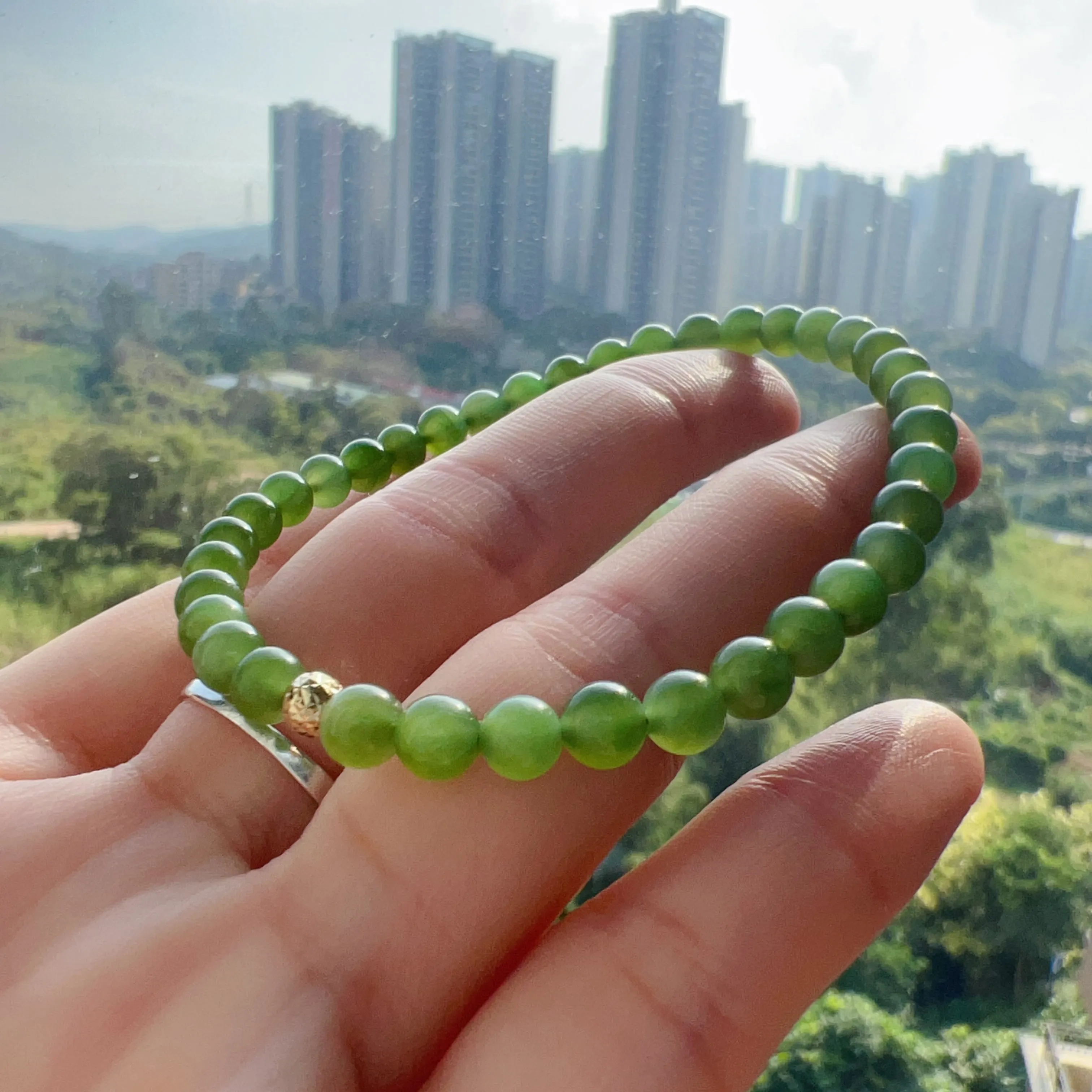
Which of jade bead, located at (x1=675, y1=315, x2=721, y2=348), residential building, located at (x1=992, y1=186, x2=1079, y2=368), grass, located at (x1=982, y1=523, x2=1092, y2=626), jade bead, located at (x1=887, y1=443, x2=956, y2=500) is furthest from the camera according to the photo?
residential building, located at (x1=992, y1=186, x2=1079, y2=368)

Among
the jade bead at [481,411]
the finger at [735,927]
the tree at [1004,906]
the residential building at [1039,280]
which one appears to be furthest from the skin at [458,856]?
the residential building at [1039,280]

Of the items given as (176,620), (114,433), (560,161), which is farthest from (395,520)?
(560,161)

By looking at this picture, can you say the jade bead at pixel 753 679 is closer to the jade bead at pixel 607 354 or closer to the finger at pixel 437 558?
the finger at pixel 437 558

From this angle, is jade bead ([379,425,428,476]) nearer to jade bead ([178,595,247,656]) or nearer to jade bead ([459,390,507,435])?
jade bead ([459,390,507,435])

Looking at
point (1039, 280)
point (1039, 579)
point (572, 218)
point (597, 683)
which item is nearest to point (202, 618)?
point (597, 683)

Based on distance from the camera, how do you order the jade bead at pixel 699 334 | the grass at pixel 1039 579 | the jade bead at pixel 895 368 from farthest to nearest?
the grass at pixel 1039 579, the jade bead at pixel 699 334, the jade bead at pixel 895 368

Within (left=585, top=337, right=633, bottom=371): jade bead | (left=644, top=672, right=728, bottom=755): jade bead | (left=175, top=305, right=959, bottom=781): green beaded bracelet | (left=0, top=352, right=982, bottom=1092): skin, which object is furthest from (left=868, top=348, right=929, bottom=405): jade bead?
(left=644, top=672, right=728, bottom=755): jade bead

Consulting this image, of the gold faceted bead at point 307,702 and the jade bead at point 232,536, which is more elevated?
the jade bead at point 232,536

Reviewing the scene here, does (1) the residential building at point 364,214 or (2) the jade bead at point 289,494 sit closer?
(2) the jade bead at point 289,494
